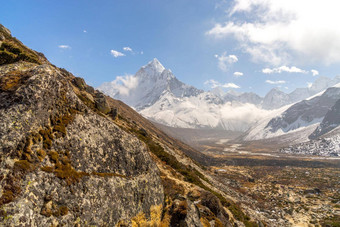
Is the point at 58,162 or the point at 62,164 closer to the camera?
the point at 58,162

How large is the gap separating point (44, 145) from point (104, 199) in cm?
417

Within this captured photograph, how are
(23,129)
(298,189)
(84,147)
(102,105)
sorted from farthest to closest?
(298,189) < (102,105) < (84,147) < (23,129)

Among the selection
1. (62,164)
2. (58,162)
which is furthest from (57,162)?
(62,164)

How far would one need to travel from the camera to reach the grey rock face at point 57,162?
694cm

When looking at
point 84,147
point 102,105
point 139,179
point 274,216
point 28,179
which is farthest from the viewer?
point 274,216

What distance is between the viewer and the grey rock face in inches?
273

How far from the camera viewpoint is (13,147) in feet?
23.7

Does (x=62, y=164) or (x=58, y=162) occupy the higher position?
(x=58, y=162)

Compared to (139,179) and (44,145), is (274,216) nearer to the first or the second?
(139,179)

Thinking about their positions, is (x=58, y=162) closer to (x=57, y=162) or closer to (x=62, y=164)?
(x=57, y=162)

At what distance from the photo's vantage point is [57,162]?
865 cm

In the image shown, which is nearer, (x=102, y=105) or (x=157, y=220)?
(x=157, y=220)

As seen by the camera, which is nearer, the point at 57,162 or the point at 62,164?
the point at 57,162

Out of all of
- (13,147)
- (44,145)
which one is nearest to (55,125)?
(44,145)
